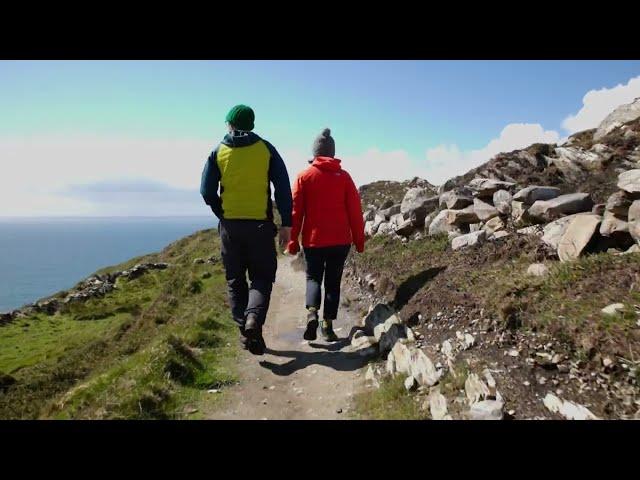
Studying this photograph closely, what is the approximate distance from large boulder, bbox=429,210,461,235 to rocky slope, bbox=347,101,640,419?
1.6 inches

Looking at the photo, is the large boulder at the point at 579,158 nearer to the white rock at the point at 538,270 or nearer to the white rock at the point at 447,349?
the white rock at the point at 538,270

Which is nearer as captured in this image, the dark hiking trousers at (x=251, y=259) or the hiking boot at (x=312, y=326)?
the dark hiking trousers at (x=251, y=259)

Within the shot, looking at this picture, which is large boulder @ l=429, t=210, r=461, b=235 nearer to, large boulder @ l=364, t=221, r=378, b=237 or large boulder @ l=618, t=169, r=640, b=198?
large boulder @ l=618, t=169, r=640, b=198

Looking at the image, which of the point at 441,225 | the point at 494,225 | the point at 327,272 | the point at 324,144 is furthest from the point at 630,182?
the point at 327,272

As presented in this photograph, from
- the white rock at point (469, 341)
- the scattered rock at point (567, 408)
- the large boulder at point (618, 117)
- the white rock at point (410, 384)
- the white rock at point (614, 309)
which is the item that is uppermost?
the large boulder at point (618, 117)

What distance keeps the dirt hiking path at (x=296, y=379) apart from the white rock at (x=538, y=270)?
362cm

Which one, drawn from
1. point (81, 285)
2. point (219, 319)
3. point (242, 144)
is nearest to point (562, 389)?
point (242, 144)

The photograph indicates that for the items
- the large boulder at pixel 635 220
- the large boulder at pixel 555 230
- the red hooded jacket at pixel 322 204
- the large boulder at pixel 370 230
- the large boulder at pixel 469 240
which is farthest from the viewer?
A: the large boulder at pixel 370 230

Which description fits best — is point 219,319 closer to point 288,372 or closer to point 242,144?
point 288,372

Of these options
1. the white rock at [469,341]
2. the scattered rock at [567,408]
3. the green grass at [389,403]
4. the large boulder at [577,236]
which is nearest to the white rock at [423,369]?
the green grass at [389,403]

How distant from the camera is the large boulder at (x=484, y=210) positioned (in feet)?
36.9

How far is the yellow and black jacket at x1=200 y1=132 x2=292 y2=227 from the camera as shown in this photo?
751cm

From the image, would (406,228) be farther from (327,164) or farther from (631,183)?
(631,183)
